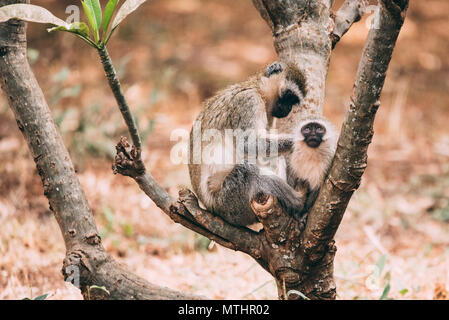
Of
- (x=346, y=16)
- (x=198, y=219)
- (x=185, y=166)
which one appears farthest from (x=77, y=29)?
(x=185, y=166)

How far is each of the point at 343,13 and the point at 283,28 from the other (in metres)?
0.47

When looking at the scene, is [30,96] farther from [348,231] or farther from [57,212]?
[348,231]

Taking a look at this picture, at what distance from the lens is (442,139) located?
23.0 ft

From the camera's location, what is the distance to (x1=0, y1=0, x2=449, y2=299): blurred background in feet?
13.0

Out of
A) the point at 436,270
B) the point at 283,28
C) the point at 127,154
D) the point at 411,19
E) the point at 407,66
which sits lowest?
the point at 436,270

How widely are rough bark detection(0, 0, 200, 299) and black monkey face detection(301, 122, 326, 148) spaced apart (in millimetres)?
1180

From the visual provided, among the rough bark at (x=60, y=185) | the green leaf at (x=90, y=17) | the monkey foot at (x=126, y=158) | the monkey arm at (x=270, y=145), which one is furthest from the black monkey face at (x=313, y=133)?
the green leaf at (x=90, y=17)

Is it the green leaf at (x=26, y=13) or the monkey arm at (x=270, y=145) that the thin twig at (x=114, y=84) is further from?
the monkey arm at (x=270, y=145)

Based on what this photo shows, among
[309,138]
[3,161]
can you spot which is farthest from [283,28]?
[3,161]

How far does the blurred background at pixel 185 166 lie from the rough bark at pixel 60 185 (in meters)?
0.90

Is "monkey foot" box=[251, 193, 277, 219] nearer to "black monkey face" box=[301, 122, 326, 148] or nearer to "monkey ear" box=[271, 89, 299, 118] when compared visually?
"black monkey face" box=[301, 122, 326, 148]

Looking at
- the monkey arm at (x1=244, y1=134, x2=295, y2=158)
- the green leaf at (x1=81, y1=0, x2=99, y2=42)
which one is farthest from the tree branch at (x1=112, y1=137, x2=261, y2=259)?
the green leaf at (x1=81, y1=0, x2=99, y2=42)

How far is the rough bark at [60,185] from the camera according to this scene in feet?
8.84

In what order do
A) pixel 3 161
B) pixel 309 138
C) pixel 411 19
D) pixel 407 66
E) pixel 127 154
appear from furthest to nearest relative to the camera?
pixel 411 19 → pixel 407 66 → pixel 3 161 → pixel 309 138 → pixel 127 154
